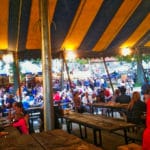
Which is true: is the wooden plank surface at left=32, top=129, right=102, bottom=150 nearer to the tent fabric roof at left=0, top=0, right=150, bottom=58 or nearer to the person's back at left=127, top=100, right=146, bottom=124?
the person's back at left=127, top=100, right=146, bottom=124

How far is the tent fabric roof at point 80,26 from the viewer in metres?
7.42

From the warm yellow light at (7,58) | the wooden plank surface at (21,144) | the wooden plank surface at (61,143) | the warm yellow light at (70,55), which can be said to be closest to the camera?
the wooden plank surface at (61,143)

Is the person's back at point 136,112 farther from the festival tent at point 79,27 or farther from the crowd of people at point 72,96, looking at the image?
the festival tent at point 79,27

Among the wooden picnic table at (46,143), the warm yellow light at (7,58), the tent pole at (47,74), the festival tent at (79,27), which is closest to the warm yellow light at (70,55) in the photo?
the festival tent at (79,27)

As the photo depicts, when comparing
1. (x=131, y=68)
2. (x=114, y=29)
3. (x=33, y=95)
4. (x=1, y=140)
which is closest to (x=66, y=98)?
(x=33, y=95)

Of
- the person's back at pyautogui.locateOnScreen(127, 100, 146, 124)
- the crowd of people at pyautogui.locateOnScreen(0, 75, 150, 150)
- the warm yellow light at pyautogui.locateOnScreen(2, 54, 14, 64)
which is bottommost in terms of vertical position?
the person's back at pyautogui.locateOnScreen(127, 100, 146, 124)

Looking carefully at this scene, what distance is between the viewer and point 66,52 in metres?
9.41

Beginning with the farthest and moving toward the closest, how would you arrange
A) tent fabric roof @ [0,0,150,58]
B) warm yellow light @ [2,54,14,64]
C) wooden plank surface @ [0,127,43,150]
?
warm yellow light @ [2,54,14,64] < tent fabric roof @ [0,0,150,58] < wooden plank surface @ [0,127,43,150]

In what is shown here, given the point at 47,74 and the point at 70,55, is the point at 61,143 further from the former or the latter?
the point at 70,55

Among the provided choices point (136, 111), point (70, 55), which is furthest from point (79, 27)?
point (136, 111)

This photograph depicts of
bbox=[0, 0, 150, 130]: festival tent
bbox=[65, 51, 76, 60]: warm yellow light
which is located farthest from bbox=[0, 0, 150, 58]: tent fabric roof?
bbox=[65, 51, 76, 60]: warm yellow light

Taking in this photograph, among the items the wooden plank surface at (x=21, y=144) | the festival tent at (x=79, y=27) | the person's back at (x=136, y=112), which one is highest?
the festival tent at (x=79, y=27)

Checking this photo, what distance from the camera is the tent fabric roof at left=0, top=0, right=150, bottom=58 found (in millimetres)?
7422

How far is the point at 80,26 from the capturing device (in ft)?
A: 28.1
